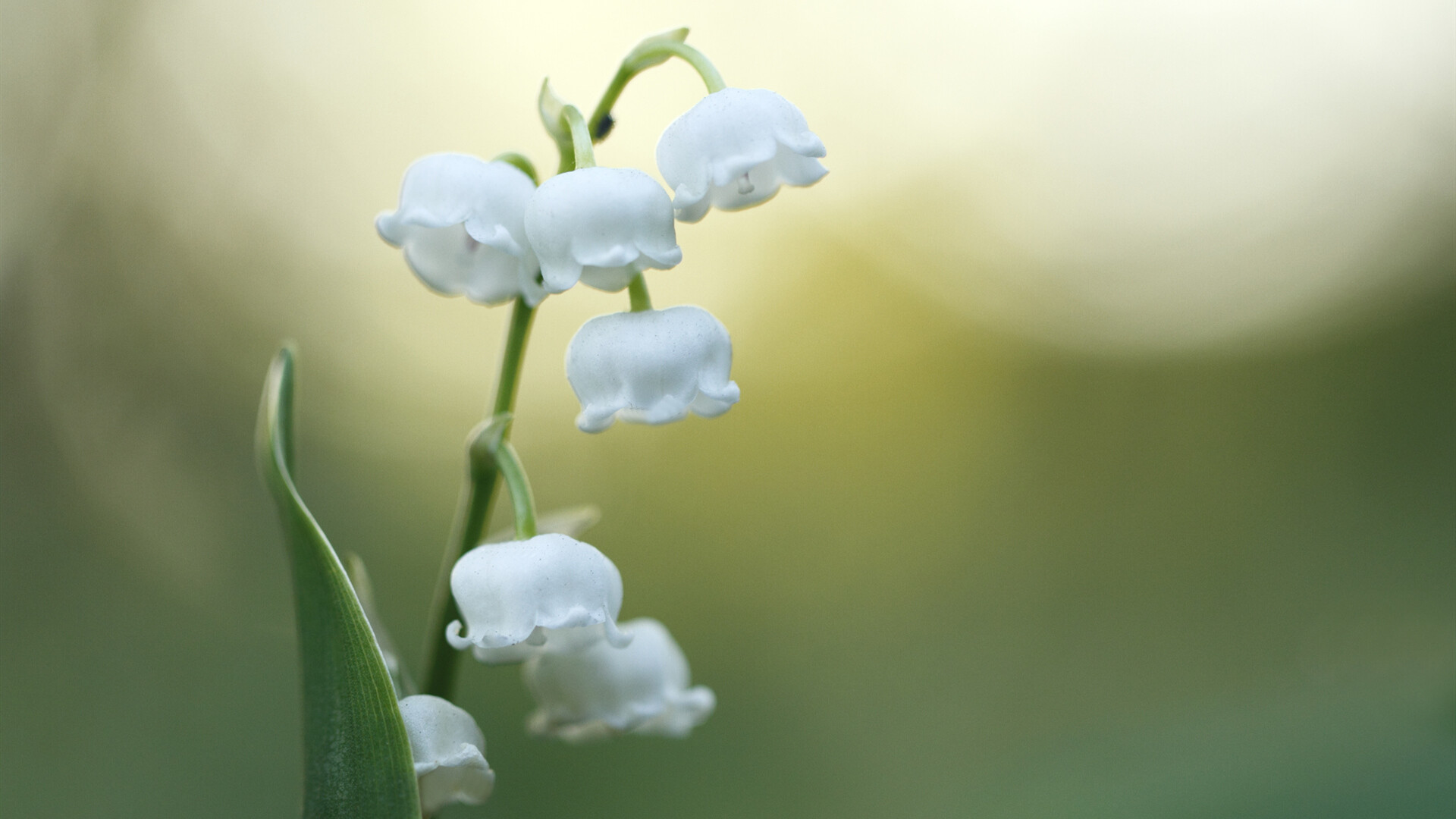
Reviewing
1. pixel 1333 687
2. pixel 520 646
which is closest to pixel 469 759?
pixel 520 646

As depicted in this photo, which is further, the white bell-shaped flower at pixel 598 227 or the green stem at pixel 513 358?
the green stem at pixel 513 358

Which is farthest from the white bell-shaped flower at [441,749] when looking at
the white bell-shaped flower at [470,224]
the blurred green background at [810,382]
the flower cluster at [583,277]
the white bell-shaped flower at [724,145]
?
the blurred green background at [810,382]

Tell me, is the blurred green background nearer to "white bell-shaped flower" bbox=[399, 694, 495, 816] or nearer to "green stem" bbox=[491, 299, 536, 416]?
"white bell-shaped flower" bbox=[399, 694, 495, 816]

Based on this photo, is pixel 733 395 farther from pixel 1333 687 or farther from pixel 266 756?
pixel 266 756

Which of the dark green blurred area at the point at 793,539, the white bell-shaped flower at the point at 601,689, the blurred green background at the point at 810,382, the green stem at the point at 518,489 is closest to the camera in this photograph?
the green stem at the point at 518,489

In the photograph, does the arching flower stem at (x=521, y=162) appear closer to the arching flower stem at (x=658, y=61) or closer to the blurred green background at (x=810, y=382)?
the arching flower stem at (x=658, y=61)

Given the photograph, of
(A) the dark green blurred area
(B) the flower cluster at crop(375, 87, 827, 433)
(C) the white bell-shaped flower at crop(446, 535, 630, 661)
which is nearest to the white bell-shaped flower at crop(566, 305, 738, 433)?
(B) the flower cluster at crop(375, 87, 827, 433)

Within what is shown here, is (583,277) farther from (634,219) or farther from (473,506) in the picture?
(473,506)
